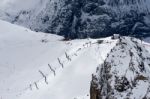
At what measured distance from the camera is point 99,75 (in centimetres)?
1272

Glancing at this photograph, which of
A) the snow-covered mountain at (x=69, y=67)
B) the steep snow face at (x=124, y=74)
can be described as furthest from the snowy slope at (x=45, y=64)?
the steep snow face at (x=124, y=74)

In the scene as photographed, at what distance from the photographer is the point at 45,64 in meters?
28.1

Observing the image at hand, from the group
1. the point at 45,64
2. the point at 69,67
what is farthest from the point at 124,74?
the point at 45,64

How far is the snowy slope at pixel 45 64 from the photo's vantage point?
18.5 m

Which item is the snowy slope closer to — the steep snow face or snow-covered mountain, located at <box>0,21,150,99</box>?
snow-covered mountain, located at <box>0,21,150,99</box>

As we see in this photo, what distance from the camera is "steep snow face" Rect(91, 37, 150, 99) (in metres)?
11.7

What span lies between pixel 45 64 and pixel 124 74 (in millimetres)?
16258

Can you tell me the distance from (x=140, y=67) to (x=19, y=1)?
595 feet

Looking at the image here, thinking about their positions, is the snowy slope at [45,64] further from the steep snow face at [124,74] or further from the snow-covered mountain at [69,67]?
the steep snow face at [124,74]

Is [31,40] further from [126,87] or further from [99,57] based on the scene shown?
[126,87]

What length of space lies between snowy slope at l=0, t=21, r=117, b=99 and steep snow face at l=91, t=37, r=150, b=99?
11.2 ft

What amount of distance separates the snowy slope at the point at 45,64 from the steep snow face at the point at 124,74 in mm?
3413

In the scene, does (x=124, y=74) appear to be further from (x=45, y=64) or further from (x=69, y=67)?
(x=45, y=64)

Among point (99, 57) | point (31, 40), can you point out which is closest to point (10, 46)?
point (31, 40)
